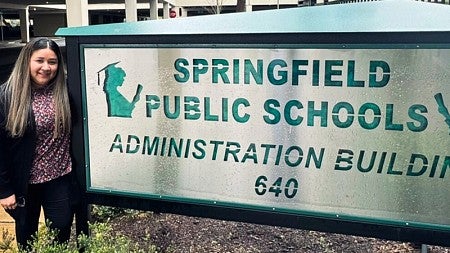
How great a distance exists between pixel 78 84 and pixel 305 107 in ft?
4.01

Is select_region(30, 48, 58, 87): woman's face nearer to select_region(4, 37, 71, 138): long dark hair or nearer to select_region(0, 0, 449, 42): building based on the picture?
select_region(4, 37, 71, 138): long dark hair

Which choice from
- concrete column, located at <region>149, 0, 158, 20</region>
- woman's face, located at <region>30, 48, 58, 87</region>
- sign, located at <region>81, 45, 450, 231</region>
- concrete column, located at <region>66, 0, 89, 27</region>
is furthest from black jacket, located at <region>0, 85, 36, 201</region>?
concrete column, located at <region>149, 0, 158, 20</region>

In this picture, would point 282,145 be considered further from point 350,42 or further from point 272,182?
point 350,42

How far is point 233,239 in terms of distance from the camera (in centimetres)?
388

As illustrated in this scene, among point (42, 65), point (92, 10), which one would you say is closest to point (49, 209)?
point (42, 65)

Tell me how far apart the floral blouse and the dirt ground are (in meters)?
0.93

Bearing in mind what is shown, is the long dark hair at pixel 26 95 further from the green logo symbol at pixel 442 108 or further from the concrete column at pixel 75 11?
the concrete column at pixel 75 11

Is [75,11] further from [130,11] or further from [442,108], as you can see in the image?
[442,108]

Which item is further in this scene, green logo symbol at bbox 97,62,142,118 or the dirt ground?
the dirt ground

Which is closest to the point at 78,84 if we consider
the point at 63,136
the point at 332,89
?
the point at 63,136

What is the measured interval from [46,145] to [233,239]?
5.37 ft

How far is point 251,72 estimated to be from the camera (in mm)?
2521

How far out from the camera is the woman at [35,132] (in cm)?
269

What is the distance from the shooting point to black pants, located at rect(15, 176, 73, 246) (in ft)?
9.45
